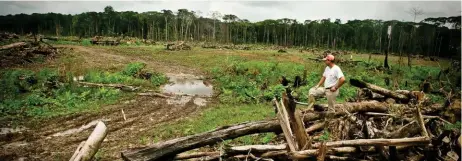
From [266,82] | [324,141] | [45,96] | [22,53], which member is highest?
[22,53]

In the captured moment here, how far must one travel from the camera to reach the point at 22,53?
23.6 meters

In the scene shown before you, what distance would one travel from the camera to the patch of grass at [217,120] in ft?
Result: 29.3

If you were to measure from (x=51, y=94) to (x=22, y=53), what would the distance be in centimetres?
1329

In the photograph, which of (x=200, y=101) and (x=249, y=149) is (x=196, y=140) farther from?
(x=200, y=101)

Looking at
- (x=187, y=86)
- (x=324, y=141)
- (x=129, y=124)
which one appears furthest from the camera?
(x=187, y=86)

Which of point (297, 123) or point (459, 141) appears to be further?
point (297, 123)

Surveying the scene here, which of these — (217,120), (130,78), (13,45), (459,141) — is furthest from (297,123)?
(13,45)

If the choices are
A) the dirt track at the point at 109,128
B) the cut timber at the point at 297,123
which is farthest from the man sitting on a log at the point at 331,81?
the dirt track at the point at 109,128

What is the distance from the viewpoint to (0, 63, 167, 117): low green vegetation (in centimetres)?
1130

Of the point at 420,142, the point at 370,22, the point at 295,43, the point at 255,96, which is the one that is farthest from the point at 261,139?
the point at 370,22

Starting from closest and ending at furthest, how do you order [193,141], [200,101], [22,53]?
[193,141] → [200,101] → [22,53]

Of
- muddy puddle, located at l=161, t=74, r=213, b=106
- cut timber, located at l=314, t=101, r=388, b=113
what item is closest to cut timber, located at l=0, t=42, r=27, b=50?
muddy puddle, located at l=161, t=74, r=213, b=106

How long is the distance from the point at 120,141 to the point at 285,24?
83.4 meters

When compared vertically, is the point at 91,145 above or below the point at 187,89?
above
